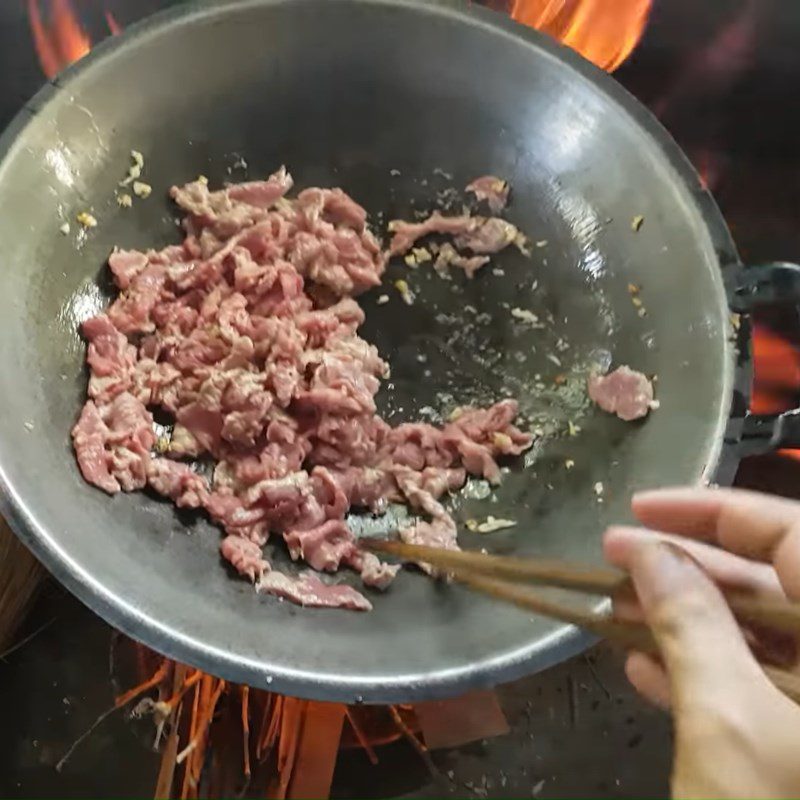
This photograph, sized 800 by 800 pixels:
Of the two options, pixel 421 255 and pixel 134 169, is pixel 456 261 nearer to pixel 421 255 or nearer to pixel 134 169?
pixel 421 255

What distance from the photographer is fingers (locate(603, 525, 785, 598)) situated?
1.11m

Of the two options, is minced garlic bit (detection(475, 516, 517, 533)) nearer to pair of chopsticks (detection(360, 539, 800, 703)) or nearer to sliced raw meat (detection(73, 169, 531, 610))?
sliced raw meat (detection(73, 169, 531, 610))

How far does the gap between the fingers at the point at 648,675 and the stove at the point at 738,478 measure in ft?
2.09

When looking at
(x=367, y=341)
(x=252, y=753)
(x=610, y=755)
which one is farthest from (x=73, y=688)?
(x=610, y=755)

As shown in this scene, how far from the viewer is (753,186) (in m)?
2.35

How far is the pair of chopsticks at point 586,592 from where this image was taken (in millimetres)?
1039

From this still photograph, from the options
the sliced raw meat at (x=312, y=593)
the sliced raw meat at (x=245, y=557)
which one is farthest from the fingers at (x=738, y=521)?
the sliced raw meat at (x=245, y=557)

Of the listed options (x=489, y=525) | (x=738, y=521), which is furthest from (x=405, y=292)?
(x=738, y=521)

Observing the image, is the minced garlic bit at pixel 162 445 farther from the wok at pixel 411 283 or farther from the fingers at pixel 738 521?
the fingers at pixel 738 521

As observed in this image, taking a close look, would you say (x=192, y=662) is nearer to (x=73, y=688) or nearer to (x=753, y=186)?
(x=73, y=688)

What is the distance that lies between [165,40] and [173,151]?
0.65ft

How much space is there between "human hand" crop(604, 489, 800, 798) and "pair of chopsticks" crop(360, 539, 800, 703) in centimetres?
3

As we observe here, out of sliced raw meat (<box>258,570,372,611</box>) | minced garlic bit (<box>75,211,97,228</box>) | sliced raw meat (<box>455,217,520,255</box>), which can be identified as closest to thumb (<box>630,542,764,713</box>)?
sliced raw meat (<box>258,570,372,611</box>)

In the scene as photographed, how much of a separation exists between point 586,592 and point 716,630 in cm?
26
